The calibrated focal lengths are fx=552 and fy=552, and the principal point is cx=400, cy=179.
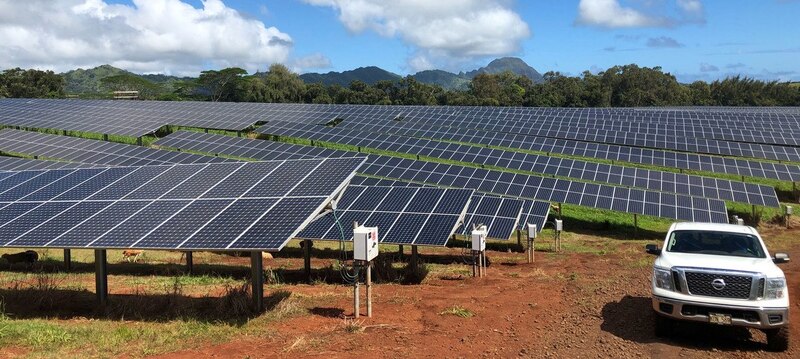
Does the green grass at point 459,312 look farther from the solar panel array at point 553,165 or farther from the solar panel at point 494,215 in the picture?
the solar panel array at point 553,165

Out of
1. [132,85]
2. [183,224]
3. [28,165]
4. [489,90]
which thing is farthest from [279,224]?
[132,85]

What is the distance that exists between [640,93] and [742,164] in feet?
224

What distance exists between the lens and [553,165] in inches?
1326

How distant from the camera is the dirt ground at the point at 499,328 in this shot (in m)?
8.77

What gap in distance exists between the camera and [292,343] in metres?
8.90

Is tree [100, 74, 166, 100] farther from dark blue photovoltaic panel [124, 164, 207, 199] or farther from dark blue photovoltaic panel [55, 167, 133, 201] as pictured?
dark blue photovoltaic panel [124, 164, 207, 199]

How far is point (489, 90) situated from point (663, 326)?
9200cm

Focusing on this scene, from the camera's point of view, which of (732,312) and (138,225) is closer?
(732,312)

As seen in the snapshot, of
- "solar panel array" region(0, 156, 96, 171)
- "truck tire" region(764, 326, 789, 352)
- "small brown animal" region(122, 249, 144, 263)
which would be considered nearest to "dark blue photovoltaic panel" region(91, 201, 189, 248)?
"small brown animal" region(122, 249, 144, 263)

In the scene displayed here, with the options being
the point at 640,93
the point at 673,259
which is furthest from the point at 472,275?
the point at 640,93

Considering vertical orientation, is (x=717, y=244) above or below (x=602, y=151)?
below

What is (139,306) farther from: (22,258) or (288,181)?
(22,258)

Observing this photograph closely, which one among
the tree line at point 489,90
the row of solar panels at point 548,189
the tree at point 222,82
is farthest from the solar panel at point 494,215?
the tree at point 222,82

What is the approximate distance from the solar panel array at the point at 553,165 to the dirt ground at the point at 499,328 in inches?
647
